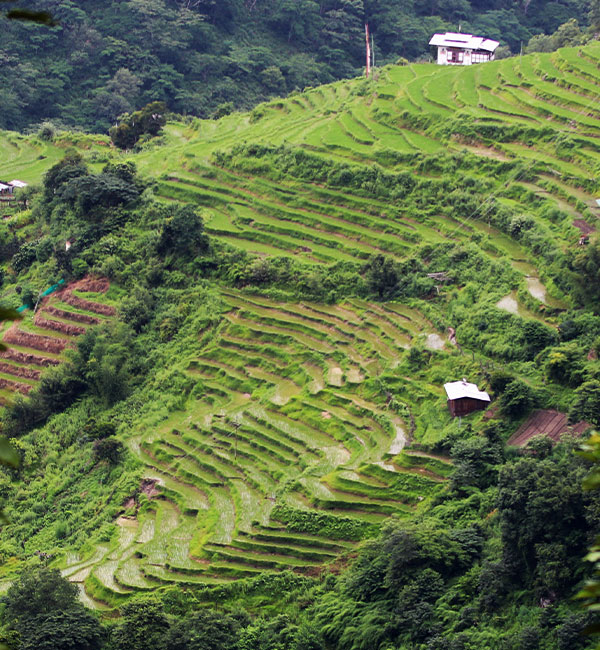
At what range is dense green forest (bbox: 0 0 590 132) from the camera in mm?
48562

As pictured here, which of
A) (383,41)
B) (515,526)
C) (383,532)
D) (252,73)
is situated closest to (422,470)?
(383,532)

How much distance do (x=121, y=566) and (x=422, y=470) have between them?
5.67 meters

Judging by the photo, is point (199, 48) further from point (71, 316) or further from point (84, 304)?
point (71, 316)

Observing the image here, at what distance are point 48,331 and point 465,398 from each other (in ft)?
40.3

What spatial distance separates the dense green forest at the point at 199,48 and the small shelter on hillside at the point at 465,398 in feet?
98.8

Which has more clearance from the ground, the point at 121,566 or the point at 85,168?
the point at 85,168

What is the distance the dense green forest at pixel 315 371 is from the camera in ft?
53.7

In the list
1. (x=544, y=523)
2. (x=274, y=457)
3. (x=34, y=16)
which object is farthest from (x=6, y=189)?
(x=34, y=16)

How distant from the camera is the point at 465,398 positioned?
20.1 m

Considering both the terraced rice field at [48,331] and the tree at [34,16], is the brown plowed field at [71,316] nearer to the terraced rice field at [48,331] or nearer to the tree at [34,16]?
the terraced rice field at [48,331]

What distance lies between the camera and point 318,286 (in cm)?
2561

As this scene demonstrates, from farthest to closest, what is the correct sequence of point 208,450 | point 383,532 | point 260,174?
point 260,174 → point 208,450 → point 383,532

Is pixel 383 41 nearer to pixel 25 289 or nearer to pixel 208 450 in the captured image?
pixel 25 289

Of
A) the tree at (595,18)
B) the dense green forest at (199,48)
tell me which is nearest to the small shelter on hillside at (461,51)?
the tree at (595,18)
